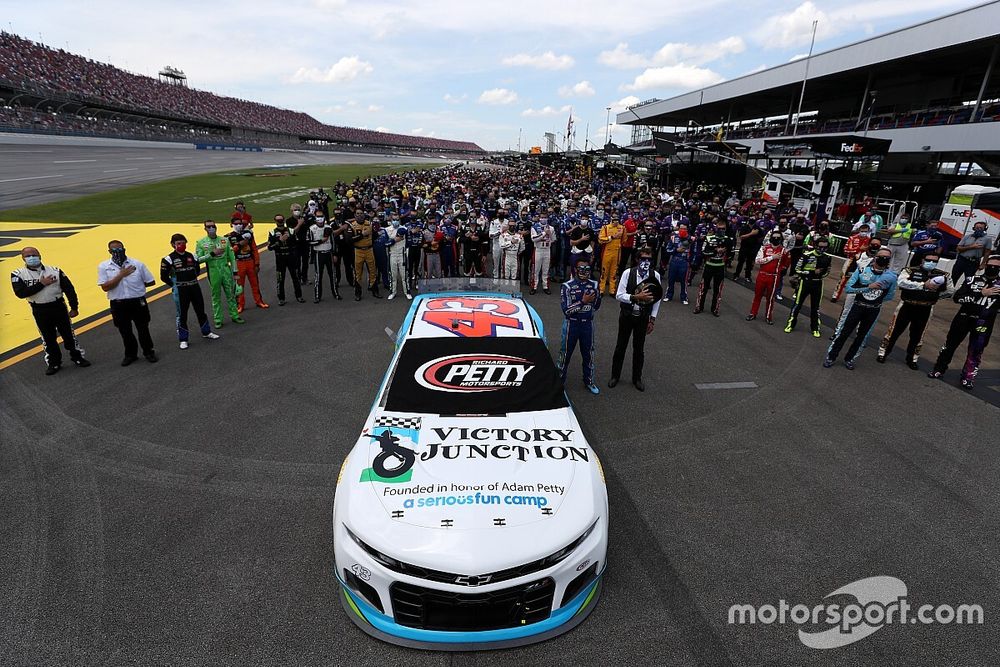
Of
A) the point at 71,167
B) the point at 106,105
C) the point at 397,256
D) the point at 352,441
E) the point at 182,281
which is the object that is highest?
the point at 106,105

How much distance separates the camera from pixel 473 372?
13.9 feet

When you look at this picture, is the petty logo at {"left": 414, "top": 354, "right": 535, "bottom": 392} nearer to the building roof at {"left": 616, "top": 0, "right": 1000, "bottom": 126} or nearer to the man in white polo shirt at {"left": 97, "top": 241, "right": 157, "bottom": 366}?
the man in white polo shirt at {"left": 97, "top": 241, "right": 157, "bottom": 366}

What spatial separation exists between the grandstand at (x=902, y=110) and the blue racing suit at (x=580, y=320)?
1611 cm

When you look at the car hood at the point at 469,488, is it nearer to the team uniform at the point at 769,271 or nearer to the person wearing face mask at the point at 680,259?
the team uniform at the point at 769,271

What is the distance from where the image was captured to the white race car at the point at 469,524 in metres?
2.79

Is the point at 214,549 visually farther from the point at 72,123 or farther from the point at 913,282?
the point at 72,123

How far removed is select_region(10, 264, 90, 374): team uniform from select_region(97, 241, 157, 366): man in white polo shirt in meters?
0.40

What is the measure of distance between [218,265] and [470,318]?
5.61m

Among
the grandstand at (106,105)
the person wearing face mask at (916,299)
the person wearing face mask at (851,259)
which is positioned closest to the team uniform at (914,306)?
the person wearing face mask at (916,299)

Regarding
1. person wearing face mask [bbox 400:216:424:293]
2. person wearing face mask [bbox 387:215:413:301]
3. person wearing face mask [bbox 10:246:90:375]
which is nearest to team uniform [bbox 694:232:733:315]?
person wearing face mask [bbox 400:216:424:293]

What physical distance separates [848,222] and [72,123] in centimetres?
7747

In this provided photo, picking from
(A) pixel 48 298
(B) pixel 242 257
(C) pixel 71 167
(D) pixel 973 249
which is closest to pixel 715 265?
(D) pixel 973 249

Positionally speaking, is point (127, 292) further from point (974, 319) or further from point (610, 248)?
point (974, 319)

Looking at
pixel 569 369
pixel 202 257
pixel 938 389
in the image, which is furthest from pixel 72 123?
pixel 938 389
